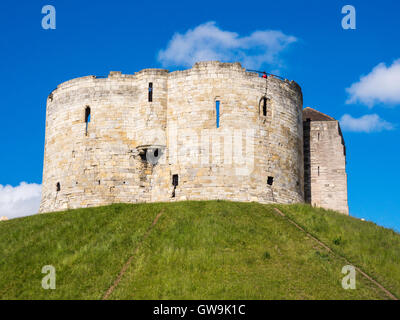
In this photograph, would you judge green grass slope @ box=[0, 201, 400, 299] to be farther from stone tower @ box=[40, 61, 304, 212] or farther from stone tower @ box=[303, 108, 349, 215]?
stone tower @ box=[303, 108, 349, 215]

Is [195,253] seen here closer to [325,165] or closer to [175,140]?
[175,140]

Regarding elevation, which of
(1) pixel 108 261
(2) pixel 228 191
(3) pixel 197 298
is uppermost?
(2) pixel 228 191

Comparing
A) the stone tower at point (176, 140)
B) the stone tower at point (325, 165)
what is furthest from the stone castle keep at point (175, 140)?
the stone tower at point (325, 165)

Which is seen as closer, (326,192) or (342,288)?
(342,288)

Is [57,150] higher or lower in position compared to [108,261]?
higher

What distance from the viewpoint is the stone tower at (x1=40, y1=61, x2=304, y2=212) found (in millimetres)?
31484

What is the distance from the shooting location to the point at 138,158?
107ft

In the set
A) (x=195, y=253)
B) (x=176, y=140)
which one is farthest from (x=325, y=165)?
(x=195, y=253)

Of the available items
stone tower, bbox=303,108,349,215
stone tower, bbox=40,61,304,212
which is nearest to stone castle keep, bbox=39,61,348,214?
stone tower, bbox=40,61,304,212

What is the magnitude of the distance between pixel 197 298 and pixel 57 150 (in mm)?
17030

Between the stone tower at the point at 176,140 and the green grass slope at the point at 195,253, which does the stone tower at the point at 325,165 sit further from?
the green grass slope at the point at 195,253

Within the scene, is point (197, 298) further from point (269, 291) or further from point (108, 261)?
point (108, 261)

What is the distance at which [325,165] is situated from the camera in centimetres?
3669

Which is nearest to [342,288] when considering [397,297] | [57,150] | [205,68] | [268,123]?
[397,297]
